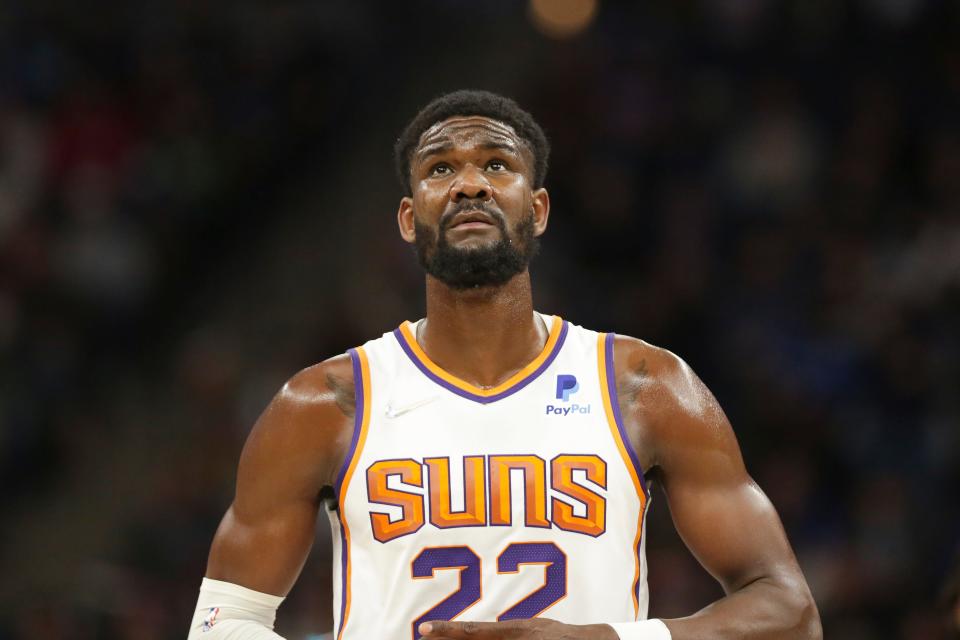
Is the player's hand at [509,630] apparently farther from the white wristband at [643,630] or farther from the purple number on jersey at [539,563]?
the purple number on jersey at [539,563]

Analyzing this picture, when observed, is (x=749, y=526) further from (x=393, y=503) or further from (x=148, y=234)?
(x=148, y=234)

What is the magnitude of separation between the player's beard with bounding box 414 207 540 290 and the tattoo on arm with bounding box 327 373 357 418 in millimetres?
390

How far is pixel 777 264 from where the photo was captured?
8.55 meters

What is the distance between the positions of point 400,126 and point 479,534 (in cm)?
803

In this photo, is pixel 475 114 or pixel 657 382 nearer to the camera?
pixel 657 382

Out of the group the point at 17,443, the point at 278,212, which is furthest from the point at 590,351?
the point at 278,212

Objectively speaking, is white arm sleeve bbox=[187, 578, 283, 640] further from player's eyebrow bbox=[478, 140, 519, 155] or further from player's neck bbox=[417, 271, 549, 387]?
player's eyebrow bbox=[478, 140, 519, 155]

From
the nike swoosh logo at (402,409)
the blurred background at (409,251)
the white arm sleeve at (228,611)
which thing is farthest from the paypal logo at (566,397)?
the blurred background at (409,251)

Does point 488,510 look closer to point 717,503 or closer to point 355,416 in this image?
point 355,416

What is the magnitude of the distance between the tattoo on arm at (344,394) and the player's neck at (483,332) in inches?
10.2

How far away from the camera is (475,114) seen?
4039mm

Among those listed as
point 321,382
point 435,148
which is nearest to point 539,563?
point 321,382

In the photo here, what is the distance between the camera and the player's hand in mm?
3357

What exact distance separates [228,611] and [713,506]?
51.3 inches
